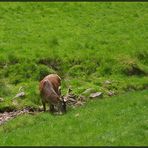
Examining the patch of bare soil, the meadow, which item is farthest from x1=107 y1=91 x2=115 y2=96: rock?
the patch of bare soil

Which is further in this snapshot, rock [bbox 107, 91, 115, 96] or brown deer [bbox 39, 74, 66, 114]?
rock [bbox 107, 91, 115, 96]

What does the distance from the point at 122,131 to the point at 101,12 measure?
2926cm

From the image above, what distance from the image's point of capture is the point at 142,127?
1007 inches

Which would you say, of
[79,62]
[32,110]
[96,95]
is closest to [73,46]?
[79,62]

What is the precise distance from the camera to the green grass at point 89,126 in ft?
81.8

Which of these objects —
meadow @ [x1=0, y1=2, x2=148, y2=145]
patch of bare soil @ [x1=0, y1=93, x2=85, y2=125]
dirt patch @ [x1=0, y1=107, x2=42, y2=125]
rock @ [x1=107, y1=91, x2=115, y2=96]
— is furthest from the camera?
rock @ [x1=107, y1=91, x2=115, y2=96]

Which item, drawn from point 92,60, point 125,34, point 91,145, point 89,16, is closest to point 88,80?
point 92,60

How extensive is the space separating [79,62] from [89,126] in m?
15.6

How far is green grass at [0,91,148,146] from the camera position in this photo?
24.9 metres

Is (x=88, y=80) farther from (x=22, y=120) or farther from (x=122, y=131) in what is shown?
(x=122, y=131)

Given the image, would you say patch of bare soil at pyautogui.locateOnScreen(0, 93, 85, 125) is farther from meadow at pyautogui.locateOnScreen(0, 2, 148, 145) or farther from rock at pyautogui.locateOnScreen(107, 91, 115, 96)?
rock at pyautogui.locateOnScreen(107, 91, 115, 96)

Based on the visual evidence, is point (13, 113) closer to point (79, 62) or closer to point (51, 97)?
point (51, 97)

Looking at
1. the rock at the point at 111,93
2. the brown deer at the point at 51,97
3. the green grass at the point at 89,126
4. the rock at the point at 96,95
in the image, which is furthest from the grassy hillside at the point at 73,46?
the green grass at the point at 89,126

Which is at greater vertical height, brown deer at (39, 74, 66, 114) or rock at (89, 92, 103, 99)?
brown deer at (39, 74, 66, 114)
